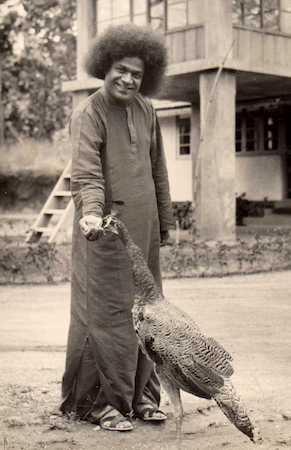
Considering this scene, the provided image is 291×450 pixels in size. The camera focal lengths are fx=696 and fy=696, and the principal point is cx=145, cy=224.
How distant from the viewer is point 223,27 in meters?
13.5

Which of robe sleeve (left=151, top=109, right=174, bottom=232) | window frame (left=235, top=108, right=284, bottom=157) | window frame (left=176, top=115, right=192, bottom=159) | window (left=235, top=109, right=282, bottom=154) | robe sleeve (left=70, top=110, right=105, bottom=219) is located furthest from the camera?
window frame (left=176, top=115, right=192, bottom=159)

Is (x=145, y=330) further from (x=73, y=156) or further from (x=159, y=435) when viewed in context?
(x=73, y=156)

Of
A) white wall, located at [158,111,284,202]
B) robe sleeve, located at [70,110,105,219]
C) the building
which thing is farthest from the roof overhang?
robe sleeve, located at [70,110,105,219]

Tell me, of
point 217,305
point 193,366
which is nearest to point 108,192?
point 193,366

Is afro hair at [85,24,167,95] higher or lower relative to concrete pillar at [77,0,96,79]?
lower

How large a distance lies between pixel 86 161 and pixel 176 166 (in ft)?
64.0

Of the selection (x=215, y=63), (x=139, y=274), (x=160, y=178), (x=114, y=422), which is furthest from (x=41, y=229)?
(x=139, y=274)

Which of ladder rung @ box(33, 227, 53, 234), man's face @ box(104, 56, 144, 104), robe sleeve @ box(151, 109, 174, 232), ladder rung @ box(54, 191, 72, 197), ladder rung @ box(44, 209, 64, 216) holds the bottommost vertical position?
ladder rung @ box(33, 227, 53, 234)

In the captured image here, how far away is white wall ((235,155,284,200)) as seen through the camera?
21391mm

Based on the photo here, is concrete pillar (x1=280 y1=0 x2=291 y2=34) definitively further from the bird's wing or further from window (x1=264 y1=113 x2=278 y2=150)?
the bird's wing

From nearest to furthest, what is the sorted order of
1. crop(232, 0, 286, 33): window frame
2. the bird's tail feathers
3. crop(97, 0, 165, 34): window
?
the bird's tail feathers < crop(232, 0, 286, 33): window frame < crop(97, 0, 165, 34): window

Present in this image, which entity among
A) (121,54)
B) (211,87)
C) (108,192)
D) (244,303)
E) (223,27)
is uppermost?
(223,27)

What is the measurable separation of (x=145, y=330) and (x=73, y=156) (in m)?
1.11

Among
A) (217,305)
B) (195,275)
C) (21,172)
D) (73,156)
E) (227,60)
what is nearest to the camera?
(73,156)
